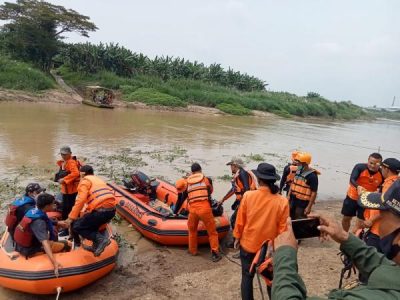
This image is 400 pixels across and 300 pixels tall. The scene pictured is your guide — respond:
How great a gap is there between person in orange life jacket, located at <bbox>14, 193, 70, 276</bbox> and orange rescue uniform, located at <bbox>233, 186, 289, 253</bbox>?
2238mm

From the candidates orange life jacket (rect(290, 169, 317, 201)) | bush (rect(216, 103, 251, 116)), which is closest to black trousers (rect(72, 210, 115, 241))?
orange life jacket (rect(290, 169, 317, 201))

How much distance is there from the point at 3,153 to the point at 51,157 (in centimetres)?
141

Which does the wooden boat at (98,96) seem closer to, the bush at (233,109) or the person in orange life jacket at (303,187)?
the bush at (233,109)

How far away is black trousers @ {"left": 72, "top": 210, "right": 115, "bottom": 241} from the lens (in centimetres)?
471

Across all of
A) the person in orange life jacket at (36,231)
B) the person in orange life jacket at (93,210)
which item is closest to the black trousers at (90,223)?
the person in orange life jacket at (93,210)

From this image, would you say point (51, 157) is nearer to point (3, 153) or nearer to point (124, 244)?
point (3, 153)

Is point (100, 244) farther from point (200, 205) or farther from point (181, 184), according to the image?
point (181, 184)

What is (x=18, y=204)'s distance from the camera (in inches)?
174

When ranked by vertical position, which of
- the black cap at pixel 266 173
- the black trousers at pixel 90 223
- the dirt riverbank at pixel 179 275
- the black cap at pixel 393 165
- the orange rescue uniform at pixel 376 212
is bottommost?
the dirt riverbank at pixel 179 275

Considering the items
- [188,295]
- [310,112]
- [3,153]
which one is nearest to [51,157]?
[3,153]

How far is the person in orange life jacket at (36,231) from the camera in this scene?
4.20 metres

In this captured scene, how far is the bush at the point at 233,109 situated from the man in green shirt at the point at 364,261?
3336 cm

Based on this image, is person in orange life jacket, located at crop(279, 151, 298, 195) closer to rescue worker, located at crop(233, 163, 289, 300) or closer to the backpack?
rescue worker, located at crop(233, 163, 289, 300)

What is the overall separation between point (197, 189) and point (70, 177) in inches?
83.1
